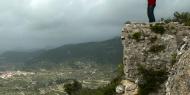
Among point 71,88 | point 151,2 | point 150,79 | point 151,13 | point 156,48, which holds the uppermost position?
point 151,2

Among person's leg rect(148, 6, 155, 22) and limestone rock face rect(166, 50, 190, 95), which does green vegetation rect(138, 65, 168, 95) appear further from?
limestone rock face rect(166, 50, 190, 95)

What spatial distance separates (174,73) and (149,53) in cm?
1055

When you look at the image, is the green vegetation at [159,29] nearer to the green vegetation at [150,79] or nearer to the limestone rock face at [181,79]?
the green vegetation at [150,79]

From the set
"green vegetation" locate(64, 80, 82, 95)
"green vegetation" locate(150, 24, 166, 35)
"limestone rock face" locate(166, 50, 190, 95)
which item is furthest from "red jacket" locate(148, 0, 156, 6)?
"green vegetation" locate(64, 80, 82, 95)

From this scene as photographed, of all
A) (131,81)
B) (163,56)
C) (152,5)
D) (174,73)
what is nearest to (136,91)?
(131,81)

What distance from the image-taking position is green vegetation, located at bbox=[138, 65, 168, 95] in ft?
81.1

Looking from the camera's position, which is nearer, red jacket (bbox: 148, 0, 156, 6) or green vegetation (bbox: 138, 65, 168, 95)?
green vegetation (bbox: 138, 65, 168, 95)

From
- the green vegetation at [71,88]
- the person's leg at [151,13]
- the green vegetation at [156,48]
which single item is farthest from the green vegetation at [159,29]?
the green vegetation at [71,88]

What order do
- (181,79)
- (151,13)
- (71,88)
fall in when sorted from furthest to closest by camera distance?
(71,88) → (151,13) → (181,79)

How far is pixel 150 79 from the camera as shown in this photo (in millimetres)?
25000

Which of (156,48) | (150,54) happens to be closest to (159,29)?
(156,48)

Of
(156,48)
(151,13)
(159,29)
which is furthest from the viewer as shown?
(151,13)

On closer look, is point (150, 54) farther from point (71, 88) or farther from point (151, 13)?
point (71, 88)

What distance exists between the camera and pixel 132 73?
25.5 metres
